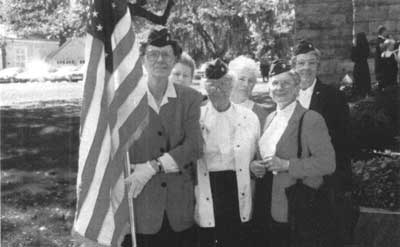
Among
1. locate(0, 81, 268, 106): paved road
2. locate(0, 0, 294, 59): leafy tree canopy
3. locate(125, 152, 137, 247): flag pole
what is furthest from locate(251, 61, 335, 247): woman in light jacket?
locate(0, 81, 268, 106): paved road

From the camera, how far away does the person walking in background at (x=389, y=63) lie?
11.6 metres

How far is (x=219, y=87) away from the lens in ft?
12.6

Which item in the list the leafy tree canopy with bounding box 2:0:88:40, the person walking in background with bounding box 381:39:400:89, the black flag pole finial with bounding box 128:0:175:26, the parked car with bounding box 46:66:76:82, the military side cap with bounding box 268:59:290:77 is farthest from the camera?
the parked car with bounding box 46:66:76:82

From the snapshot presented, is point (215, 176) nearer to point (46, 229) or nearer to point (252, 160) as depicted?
point (252, 160)

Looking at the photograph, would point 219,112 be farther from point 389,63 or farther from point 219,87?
point 389,63

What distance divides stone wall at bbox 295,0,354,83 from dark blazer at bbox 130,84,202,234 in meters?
8.86

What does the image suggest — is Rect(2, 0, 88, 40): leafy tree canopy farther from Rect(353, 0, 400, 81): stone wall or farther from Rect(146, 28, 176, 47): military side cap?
Rect(146, 28, 176, 47): military side cap

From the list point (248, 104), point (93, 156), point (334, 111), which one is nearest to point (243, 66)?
point (248, 104)

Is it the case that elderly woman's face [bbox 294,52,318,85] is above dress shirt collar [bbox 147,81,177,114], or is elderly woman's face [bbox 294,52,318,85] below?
above

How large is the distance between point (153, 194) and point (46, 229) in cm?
293

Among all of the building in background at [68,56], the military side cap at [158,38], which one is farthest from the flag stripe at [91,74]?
the building in background at [68,56]

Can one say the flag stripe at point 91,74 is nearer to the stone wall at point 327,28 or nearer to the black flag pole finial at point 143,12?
the stone wall at point 327,28

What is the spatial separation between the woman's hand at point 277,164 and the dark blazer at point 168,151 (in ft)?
1.55

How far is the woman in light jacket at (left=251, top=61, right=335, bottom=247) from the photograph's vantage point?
3.65 metres
